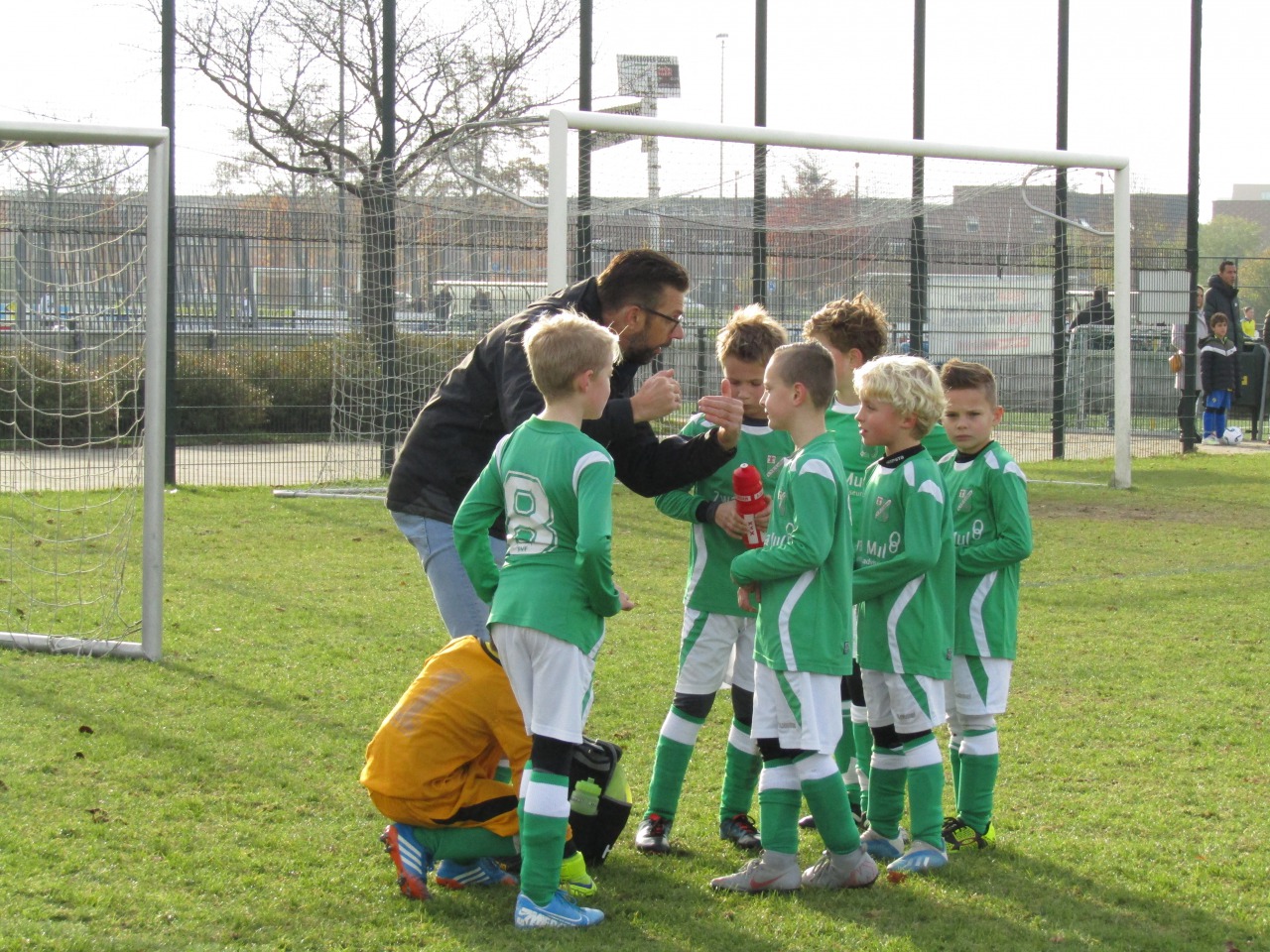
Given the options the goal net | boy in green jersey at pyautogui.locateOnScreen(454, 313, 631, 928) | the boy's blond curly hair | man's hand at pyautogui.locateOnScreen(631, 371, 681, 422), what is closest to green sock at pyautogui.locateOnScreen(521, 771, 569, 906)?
boy in green jersey at pyautogui.locateOnScreen(454, 313, 631, 928)

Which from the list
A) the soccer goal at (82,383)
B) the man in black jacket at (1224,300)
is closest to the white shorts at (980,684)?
the soccer goal at (82,383)

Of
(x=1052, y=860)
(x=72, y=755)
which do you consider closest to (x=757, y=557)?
(x=1052, y=860)

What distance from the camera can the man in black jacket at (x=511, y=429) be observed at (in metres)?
3.84

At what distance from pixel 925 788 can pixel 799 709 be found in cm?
56

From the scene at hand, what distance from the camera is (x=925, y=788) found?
3.90 metres

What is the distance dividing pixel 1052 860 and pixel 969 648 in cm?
64

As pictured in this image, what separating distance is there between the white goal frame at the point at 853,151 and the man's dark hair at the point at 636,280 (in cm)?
341

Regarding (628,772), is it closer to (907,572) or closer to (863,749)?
(863,749)

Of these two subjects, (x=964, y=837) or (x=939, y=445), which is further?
(x=939, y=445)

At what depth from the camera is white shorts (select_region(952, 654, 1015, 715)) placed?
413cm

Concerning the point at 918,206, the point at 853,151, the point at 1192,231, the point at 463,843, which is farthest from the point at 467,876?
the point at 1192,231

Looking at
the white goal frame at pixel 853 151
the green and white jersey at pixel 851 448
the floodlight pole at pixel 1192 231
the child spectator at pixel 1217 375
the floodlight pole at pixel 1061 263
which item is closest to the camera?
the green and white jersey at pixel 851 448

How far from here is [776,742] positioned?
3.69m

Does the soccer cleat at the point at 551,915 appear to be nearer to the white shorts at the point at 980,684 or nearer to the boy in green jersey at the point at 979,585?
the boy in green jersey at the point at 979,585
